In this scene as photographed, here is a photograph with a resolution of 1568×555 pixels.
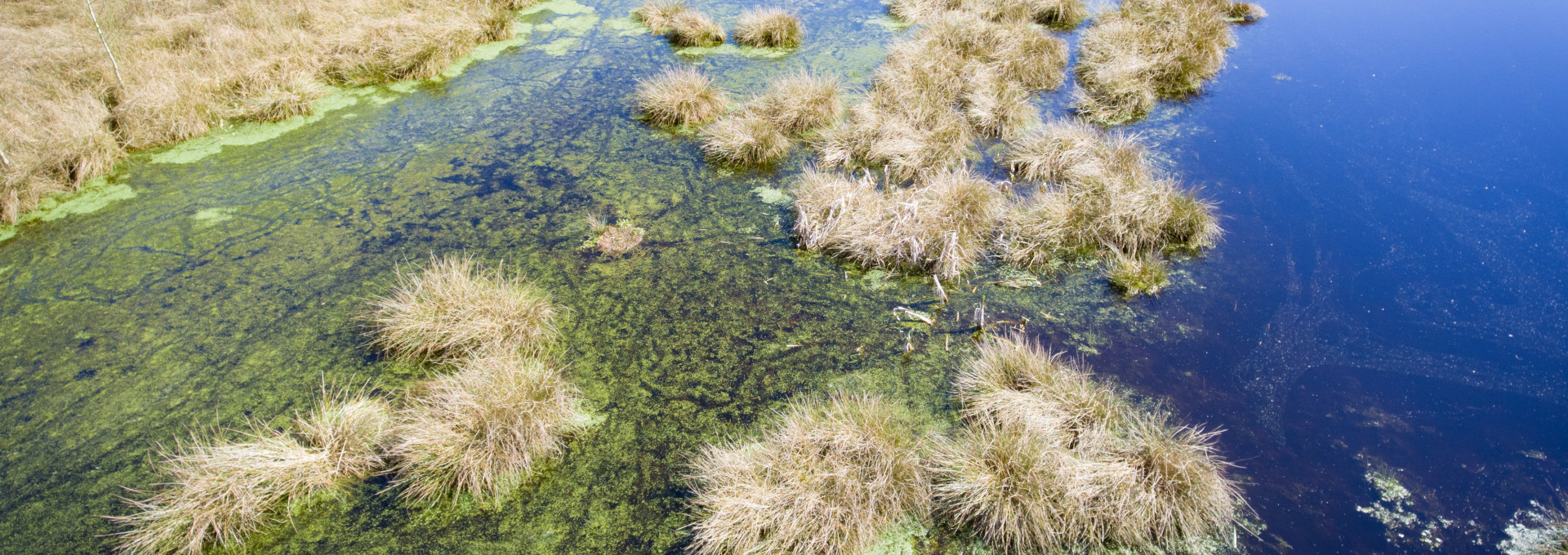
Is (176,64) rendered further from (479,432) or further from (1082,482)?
(1082,482)

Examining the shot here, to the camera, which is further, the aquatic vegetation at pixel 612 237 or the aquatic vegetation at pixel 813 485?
the aquatic vegetation at pixel 612 237

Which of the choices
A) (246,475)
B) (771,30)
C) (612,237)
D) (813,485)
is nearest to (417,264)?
(612,237)

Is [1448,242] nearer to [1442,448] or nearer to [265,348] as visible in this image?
[1442,448]

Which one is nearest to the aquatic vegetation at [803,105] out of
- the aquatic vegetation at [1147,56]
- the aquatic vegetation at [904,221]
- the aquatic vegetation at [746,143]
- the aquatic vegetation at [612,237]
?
the aquatic vegetation at [746,143]

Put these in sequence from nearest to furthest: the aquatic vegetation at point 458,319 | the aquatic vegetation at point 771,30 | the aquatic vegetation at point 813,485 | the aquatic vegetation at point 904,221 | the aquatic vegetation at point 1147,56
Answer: the aquatic vegetation at point 813,485
the aquatic vegetation at point 458,319
the aquatic vegetation at point 904,221
the aquatic vegetation at point 1147,56
the aquatic vegetation at point 771,30

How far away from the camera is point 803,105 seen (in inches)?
188

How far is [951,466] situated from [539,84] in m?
4.35

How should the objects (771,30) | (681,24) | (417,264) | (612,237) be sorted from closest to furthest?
1. (417,264)
2. (612,237)
3. (771,30)
4. (681,24)

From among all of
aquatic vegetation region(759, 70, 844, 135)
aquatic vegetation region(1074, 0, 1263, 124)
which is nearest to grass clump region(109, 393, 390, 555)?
aquatic vegetation region(759, 70, 844, 135)

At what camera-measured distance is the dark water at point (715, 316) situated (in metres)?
2.42

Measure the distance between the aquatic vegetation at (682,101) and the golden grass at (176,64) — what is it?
1820 mm

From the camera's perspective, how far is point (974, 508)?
2.34m

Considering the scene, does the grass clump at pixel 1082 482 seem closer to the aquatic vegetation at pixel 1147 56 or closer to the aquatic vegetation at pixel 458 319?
the aquatic vegetation at pixel 458 319

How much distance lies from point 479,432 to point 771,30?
174 inches
